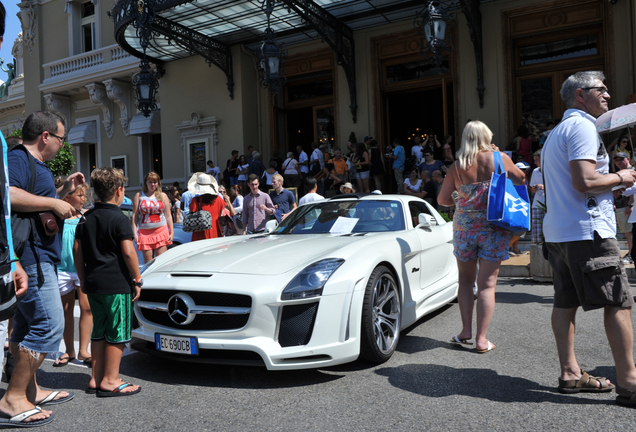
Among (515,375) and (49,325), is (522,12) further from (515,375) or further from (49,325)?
(49,325)

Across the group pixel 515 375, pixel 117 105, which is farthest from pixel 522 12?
pixel 117 105

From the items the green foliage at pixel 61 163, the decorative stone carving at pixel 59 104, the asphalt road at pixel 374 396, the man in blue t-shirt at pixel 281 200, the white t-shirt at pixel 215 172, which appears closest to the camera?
the asphalt road at pixel 374 396

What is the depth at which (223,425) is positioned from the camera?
2826 millimetres

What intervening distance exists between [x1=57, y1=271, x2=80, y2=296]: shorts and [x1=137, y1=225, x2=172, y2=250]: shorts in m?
2.50

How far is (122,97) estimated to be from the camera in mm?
20469

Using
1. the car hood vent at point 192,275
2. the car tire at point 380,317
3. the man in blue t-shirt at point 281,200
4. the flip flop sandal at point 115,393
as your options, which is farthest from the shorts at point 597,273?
the man in blue t-shirt at point 281,200

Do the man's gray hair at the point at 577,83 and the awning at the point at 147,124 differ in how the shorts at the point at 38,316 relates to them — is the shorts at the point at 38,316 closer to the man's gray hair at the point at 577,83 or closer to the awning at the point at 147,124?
the man's gray hair at the point at 577,83

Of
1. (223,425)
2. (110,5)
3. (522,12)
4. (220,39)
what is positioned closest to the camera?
(223,425)

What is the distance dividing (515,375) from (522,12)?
12103 mm

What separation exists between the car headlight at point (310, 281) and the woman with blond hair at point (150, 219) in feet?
12.2

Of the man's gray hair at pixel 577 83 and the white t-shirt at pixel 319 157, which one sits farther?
the white t-shirt at pixel 319 157

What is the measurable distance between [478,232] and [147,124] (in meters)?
17.4

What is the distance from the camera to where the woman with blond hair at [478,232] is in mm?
4039

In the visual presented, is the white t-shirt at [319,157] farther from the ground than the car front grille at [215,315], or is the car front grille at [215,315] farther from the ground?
the white t-shirt at [319,157]
